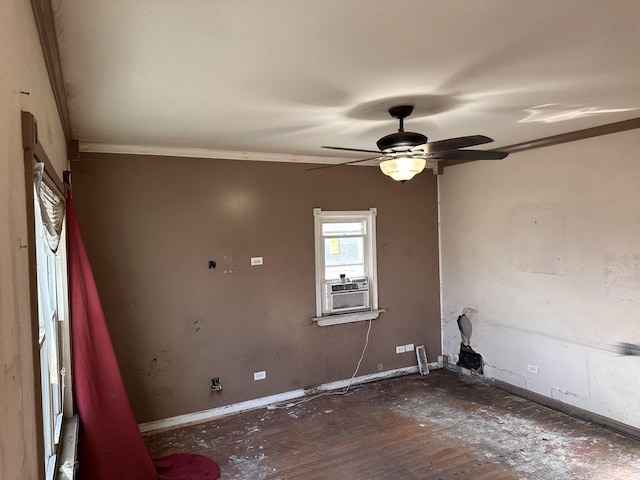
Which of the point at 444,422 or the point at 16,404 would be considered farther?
the point at 444,422

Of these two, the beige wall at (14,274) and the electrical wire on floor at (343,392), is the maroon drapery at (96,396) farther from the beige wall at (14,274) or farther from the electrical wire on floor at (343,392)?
the beige wall at (14,274)

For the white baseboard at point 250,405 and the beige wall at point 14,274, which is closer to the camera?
Answer: the beige wall at point 14,274

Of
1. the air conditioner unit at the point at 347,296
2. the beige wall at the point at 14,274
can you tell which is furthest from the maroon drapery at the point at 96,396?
the air conditioner unit at the point at 347,296

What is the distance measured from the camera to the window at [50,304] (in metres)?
1.76

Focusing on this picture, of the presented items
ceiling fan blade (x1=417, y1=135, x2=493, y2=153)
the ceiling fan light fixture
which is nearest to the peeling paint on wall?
ceiling fan blade (x1=417, y1=135, x2=493, y2=153)

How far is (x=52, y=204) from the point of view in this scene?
7.06 feet

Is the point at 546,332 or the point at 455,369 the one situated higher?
the point at 546,332

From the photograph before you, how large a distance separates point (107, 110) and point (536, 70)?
2.62m

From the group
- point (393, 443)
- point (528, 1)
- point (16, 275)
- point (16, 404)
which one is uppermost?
point (528, 1)

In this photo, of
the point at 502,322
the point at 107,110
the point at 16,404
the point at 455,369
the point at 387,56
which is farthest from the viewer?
the point at 455,369

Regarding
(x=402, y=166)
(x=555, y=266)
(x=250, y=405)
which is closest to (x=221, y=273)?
(x=250, y=405)

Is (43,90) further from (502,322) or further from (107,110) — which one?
(502,322)

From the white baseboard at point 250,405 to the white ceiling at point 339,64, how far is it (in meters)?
2.64

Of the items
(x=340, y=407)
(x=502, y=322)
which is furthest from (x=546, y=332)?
(x=340, y=407)
